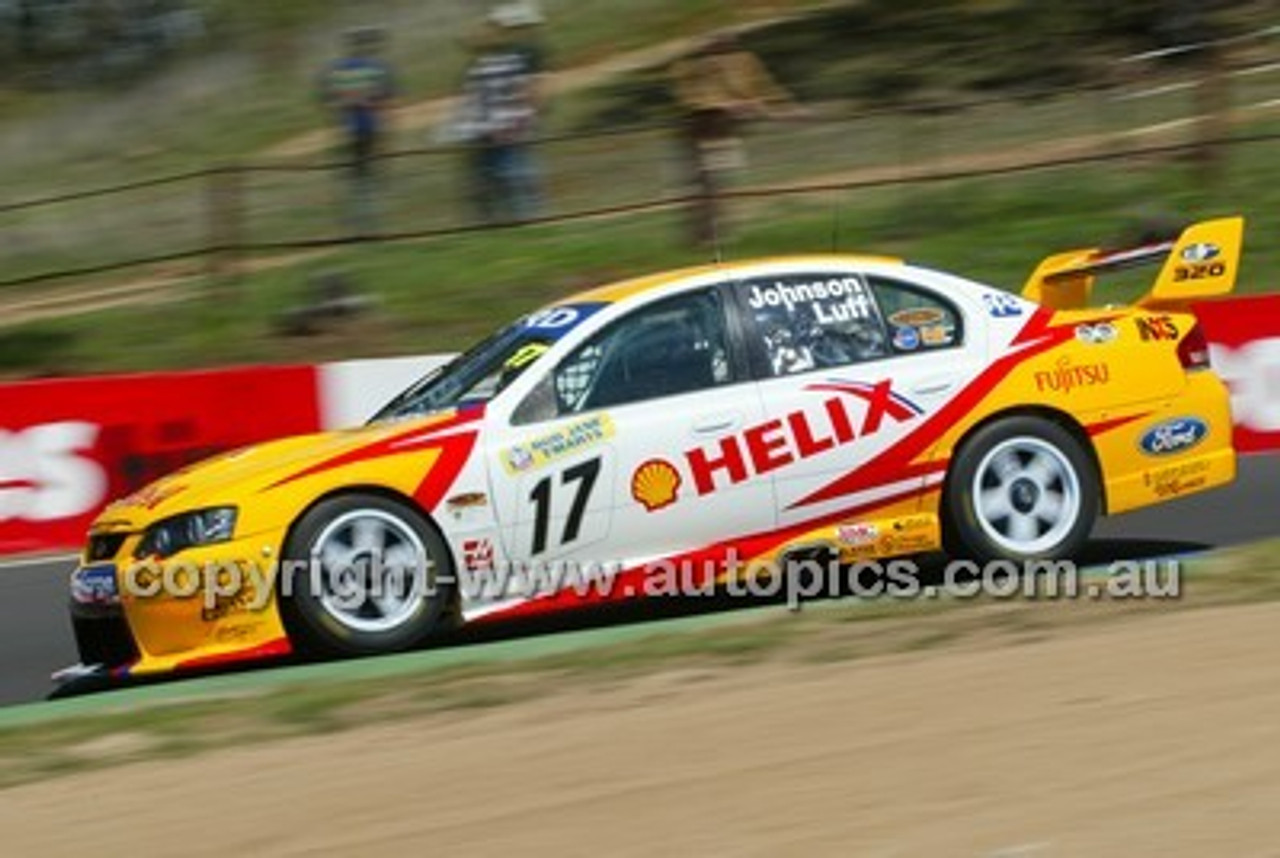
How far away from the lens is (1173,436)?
9.70 metres

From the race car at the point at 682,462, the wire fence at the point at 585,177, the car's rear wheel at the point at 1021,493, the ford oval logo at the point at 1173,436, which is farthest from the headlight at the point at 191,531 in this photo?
the wire fence at the point at 585,177

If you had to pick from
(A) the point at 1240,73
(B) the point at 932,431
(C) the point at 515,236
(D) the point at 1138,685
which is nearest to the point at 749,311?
(B) the point at 932,431

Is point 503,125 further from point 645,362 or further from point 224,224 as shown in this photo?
point 645,362

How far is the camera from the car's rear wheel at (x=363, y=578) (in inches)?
340

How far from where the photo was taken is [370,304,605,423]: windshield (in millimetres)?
9117

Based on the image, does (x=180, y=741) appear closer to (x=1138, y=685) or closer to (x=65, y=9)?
(x=1138, y=685)

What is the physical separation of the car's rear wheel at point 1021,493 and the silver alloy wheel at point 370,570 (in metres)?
2.18

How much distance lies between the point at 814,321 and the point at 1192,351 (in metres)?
1.70

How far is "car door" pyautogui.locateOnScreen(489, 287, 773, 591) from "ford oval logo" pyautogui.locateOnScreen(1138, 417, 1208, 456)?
1.67 meters

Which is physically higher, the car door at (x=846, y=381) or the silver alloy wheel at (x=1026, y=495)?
the car door at (x=846, y=381)

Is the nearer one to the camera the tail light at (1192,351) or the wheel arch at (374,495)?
the wheel arch at (374,495)

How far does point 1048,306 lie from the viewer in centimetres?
1037

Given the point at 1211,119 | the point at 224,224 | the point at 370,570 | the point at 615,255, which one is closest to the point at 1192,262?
the point at 370,570

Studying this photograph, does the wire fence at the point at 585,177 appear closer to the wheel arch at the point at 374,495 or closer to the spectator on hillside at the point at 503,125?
the spectator on hillside at the point at 503,125
